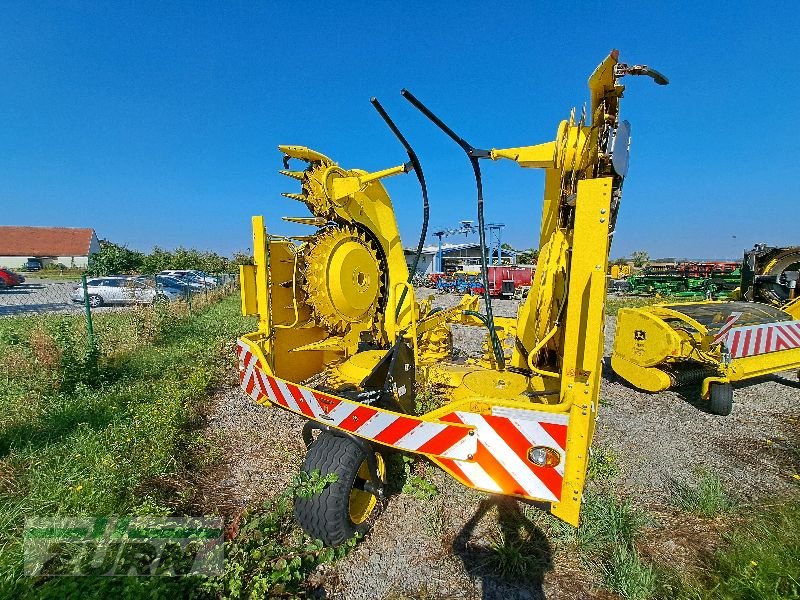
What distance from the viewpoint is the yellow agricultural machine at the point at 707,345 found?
5.02m

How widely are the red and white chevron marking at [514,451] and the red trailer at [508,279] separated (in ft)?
71.8

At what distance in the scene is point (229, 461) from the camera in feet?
12.6

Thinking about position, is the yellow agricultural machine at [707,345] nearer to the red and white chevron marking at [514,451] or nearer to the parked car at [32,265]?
the red and white chevron marking at [514,451]

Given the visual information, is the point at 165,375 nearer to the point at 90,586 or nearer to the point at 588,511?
the point at 90,586

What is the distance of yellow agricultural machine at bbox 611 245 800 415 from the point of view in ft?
16.5

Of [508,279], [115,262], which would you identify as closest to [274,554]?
[508,279]

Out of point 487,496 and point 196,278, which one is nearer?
point 487,496

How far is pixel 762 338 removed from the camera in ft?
17.5

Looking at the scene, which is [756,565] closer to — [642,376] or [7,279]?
[642,376]

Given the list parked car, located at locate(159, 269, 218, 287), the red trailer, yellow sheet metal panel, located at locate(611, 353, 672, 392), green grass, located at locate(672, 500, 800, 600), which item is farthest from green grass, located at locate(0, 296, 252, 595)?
the red trailer

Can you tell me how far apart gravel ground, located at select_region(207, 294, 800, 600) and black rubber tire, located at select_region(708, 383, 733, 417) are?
0.36 ft

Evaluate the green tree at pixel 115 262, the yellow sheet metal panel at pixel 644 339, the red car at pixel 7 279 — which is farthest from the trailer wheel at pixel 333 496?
the red car at pixel 7 279

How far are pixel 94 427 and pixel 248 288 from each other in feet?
7.92

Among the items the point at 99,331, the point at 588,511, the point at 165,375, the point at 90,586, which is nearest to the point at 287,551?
the point at 90,586
